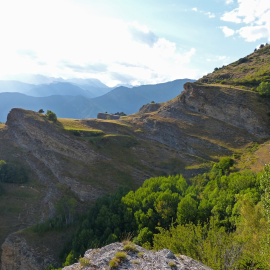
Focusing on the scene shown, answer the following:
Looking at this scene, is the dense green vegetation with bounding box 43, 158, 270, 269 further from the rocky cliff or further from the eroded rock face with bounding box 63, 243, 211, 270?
the rocky cliff

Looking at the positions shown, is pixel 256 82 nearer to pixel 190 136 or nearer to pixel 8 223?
pixel 190 136

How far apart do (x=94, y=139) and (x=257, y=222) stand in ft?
152

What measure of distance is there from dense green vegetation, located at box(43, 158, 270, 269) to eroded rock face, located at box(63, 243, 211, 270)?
103 inches

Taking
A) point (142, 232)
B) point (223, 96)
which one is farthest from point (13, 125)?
point (223, 96)

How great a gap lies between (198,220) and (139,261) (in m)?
10.2

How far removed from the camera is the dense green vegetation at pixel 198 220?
15719 millimetres

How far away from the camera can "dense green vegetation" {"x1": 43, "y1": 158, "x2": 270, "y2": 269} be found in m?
15.7

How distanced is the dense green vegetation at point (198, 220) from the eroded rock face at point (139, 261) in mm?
2626

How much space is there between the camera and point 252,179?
2947cm

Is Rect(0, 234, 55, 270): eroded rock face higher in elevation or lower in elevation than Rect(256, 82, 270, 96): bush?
lower

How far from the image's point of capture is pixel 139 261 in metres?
12.6

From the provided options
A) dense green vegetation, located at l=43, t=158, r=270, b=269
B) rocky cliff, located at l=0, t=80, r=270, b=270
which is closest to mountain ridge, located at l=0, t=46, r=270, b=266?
rocky cliff, located at l=0, t=80, r=270, b=270

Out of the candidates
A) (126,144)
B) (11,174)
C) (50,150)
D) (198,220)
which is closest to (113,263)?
(198,220)

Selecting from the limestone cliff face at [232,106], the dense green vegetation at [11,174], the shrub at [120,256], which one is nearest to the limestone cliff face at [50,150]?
the dense green vegetation at [11,174]
